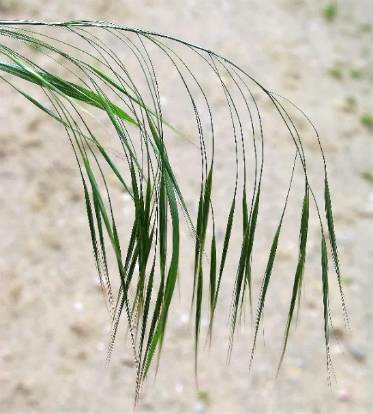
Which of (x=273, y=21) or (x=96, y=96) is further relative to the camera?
(x=273, y=21)

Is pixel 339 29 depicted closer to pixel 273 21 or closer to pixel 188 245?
pixel 273 21

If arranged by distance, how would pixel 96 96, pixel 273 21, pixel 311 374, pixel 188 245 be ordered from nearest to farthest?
pixel 96 96
pixel 311 374
pixel 188 245
pixel 273 21

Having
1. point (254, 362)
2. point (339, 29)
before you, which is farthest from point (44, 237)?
point (339, 29)

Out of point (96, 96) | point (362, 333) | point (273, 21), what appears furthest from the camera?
point (273, 21)

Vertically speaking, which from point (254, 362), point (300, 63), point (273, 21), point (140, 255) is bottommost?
point (140, 255)

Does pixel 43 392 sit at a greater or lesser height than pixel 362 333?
lesser

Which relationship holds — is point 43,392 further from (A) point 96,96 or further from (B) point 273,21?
(B) point 273,21
